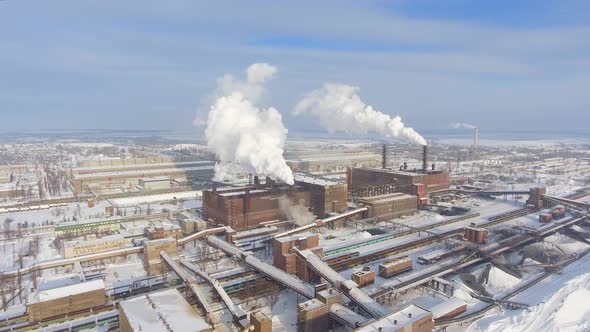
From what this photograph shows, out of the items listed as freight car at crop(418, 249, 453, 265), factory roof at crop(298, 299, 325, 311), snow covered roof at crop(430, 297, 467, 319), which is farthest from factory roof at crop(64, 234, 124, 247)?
snow covered roof at crop(430, 297, 467, 319)

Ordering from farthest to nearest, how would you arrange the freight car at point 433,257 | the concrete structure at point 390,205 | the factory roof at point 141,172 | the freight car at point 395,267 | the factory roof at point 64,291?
1. the factory roof at point 141,172
2. the concrete structure at point 390,205
3. the freight car at point 433,257
4. the freight car at point 395,267
5. the factory roof at point 64,291

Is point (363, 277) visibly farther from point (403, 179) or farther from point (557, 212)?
point (557, 212)

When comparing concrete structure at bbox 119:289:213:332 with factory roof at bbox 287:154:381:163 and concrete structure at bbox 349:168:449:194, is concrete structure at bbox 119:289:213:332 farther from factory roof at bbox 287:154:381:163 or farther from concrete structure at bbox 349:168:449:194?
factory roof at bbox 287:154:381:163

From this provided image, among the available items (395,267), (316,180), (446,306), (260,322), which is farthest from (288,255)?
(316,180)

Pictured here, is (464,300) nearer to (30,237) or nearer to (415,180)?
(415,180)

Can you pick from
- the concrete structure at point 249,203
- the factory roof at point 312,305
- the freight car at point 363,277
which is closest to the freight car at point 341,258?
the freight car at point 363,277

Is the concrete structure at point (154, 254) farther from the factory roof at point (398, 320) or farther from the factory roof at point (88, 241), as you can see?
the factory roof at point (398, 320)

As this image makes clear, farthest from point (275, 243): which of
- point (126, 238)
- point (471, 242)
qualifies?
point (471, 242)
